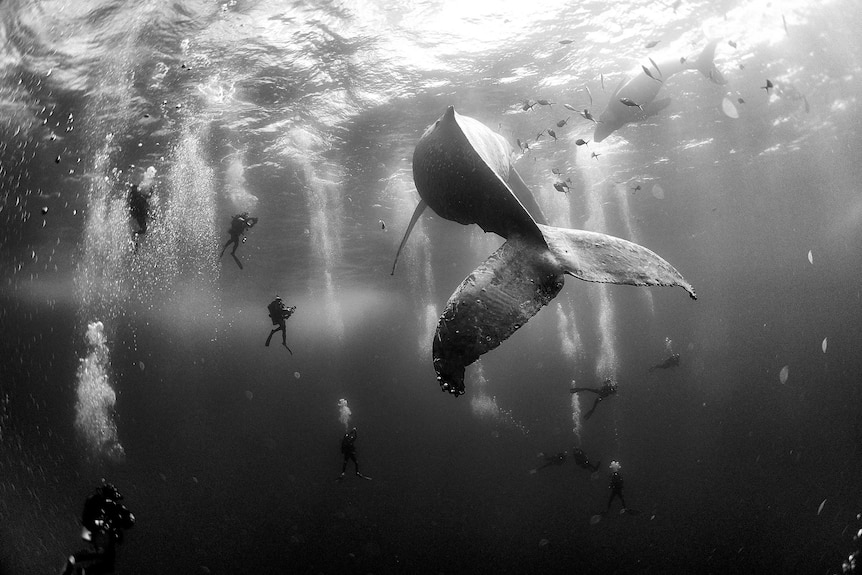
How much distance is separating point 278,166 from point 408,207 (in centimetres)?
665

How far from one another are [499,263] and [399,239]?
930 inches

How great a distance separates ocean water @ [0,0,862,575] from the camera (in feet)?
36.6

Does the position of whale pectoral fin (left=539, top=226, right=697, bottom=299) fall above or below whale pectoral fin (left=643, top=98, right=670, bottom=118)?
above

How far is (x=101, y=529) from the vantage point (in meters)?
4.21

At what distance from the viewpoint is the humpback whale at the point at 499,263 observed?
2000 millimetres

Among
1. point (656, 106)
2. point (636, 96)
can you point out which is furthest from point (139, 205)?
point (636, 96)

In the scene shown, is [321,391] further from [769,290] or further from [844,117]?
[769,290]

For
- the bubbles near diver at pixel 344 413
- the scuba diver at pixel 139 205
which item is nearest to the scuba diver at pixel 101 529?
the scuba diver at pixel 139 205

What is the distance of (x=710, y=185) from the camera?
86.9ft

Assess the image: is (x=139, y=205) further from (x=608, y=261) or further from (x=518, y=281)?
(x=608, y=261)

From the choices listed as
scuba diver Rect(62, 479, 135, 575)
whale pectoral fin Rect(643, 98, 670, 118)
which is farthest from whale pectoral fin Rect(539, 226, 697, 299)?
whale pectoral fin Rect(643, 98, 670, 118)

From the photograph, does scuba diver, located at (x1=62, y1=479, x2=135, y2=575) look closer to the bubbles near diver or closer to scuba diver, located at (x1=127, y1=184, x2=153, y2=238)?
scuba diver, located at (x1=127, y1=184, x2=153, y2=238)

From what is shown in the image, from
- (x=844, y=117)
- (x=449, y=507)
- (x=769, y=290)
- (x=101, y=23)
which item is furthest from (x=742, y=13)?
(x=769, y=290)

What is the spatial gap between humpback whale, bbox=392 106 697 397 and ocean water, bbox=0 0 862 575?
5.08m
